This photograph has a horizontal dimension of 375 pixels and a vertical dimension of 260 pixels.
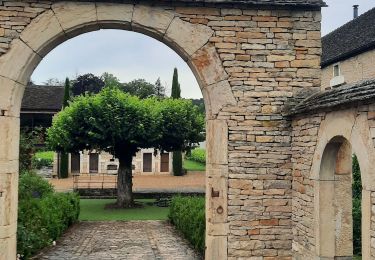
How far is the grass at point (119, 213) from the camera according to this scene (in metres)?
16.1

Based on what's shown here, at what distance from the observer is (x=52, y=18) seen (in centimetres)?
713

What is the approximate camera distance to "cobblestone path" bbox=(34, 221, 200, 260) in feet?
33.6

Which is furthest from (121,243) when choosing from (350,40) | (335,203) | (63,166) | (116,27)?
(63,166)

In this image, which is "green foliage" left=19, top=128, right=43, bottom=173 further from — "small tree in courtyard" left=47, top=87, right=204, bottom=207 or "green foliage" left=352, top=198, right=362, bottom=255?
"green foliage" left=352, top=198, right=362, bottom=255

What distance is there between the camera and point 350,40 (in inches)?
727

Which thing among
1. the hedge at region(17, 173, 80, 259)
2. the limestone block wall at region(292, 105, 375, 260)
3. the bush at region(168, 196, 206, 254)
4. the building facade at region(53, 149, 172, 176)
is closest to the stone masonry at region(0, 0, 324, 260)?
the limestone block wall at region(292, 105, 375, 260)

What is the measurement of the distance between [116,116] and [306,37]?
10126 mm

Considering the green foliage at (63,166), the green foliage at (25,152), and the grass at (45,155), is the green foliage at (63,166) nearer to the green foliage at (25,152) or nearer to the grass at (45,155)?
the grass at (45,155)

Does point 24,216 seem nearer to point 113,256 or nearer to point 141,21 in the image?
point 113,256

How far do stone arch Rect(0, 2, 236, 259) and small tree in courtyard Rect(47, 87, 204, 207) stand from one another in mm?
9102

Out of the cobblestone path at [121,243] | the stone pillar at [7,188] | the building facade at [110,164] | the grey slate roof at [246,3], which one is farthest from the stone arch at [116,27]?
the building facade at [110,164]

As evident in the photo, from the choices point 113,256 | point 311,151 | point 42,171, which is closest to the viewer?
point 311,151

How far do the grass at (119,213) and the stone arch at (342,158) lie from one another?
10295 millimetres

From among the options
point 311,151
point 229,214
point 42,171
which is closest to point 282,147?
point 311,151
